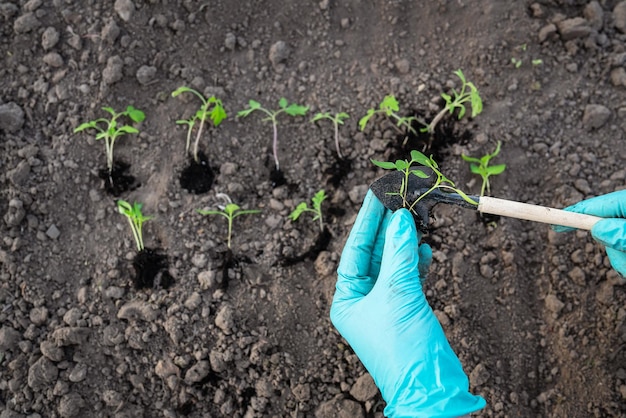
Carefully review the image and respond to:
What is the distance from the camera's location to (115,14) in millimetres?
3047

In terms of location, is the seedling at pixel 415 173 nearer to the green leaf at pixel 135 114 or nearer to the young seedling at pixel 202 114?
the young seedling at pixel 202 114

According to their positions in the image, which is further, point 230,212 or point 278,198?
point 278,198

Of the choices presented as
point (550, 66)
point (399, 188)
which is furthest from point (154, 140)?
point (550, 66)

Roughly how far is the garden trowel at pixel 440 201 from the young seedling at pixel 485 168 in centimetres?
57

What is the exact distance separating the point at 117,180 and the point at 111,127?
280 millimetres

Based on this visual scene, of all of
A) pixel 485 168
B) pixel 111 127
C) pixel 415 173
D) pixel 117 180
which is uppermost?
pixel 111 127

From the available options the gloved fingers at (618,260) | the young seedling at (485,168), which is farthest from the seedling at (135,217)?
the gloved fingers at (618,260)

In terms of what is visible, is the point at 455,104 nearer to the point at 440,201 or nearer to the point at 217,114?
the point at 440,201

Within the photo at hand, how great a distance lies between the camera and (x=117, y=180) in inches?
112

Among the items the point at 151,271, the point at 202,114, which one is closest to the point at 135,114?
the point at 202,114

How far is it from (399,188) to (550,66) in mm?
1458

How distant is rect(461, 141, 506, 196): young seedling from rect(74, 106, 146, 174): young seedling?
1.71m

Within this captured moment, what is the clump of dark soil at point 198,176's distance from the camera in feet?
9.37

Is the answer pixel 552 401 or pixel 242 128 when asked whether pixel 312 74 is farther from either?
pixel 552 401
